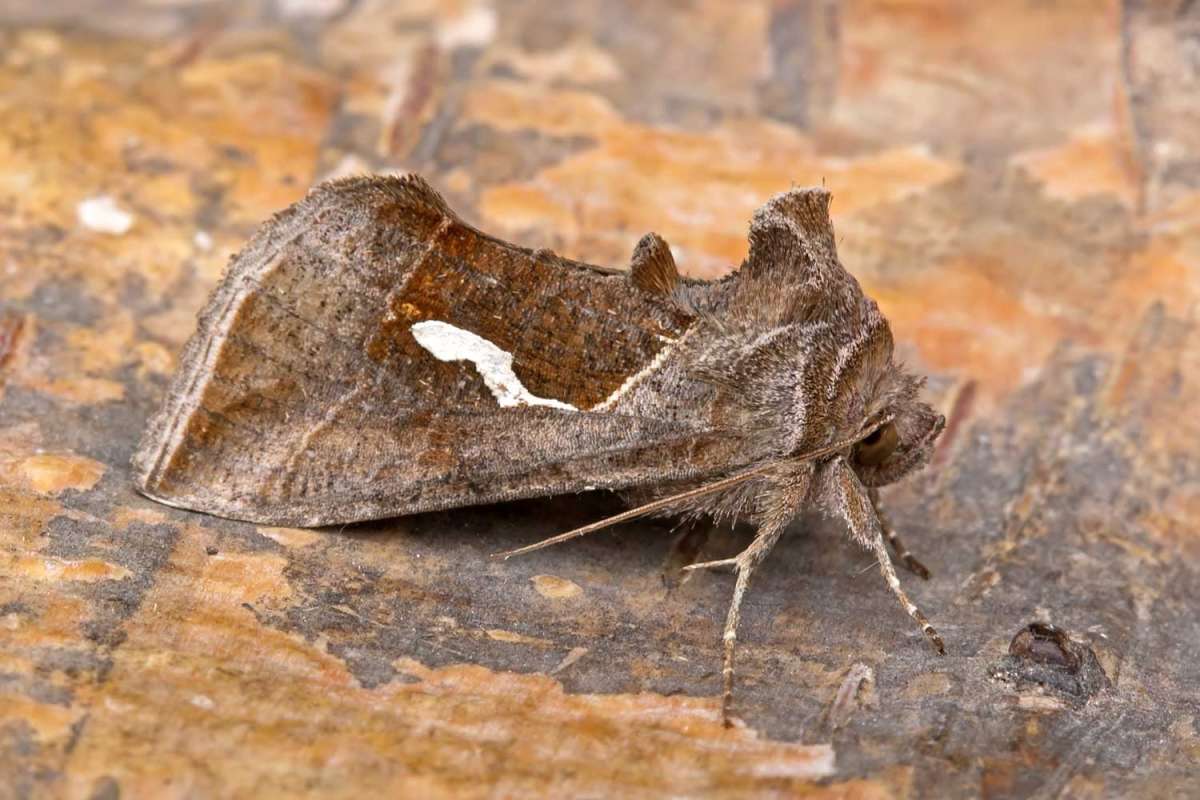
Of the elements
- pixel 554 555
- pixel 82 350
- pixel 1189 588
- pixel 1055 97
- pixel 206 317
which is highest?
pixel 1055 97

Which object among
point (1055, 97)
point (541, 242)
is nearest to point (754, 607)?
point (541, 242)

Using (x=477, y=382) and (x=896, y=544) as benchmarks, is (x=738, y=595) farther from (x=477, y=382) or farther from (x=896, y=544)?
(x=477, y=382)

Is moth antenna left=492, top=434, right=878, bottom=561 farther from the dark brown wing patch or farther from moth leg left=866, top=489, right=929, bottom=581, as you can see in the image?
the dark brown wing patch

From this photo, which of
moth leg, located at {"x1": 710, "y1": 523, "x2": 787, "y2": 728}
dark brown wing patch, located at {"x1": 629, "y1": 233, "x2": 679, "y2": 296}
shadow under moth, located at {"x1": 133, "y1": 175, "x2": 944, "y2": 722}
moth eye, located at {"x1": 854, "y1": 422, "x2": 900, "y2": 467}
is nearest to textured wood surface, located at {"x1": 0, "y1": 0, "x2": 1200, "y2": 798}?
moth leg, located at {"x1": 710, "y1": 523, "x2": 787, "y2": 728}

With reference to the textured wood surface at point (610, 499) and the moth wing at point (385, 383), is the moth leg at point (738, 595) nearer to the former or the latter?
the textured wood surface at point (610, 499)

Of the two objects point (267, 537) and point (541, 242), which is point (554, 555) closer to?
point (267, 537)

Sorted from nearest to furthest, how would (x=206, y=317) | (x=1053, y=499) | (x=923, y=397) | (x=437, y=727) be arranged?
(x=437, y=727) < (x=206, y=317) < (x=1053, y=499) < (x=923, y=397)

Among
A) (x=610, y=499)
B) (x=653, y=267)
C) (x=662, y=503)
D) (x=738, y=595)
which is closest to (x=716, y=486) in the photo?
(x=662, y=503)

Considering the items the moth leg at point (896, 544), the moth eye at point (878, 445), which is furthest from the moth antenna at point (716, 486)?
the moth leg at point (896, 544)

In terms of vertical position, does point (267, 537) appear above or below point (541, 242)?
below
